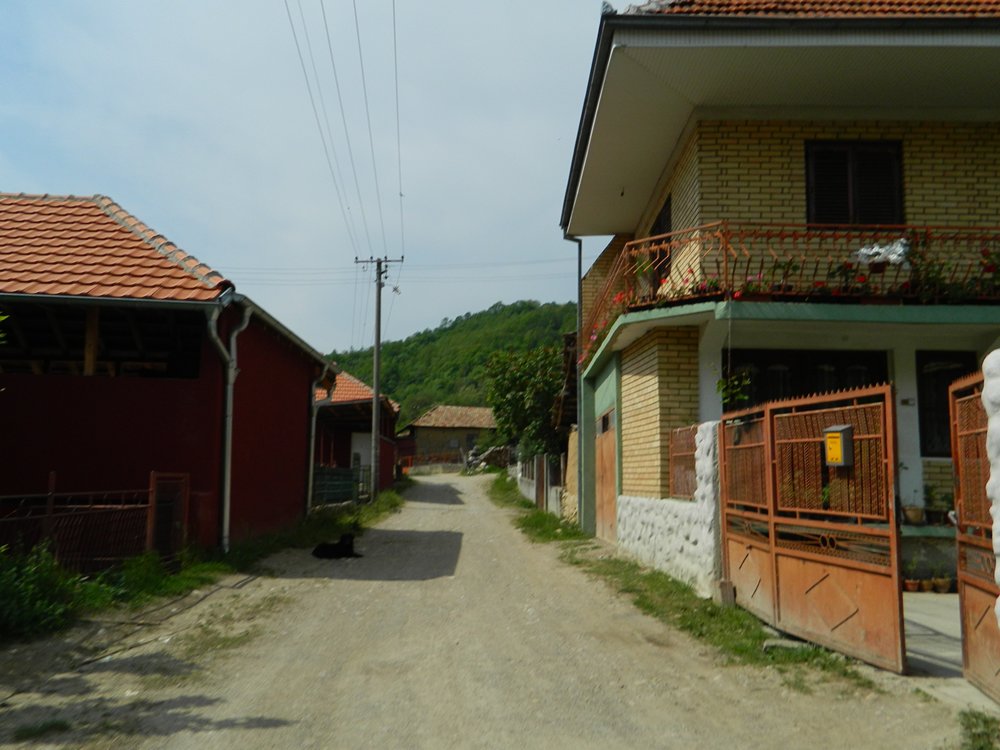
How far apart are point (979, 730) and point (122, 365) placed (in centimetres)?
1226

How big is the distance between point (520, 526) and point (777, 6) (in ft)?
41.0

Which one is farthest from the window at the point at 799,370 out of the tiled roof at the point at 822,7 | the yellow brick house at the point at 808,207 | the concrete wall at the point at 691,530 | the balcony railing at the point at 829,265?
the tiled roof at the point at 822,7

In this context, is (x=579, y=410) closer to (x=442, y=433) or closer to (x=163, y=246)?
(x=163, y=246)

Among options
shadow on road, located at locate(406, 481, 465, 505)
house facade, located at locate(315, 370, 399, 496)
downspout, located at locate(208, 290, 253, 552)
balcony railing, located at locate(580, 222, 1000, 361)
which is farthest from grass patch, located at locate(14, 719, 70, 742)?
shadow on road, located at locate(406, 481, 465, 505)

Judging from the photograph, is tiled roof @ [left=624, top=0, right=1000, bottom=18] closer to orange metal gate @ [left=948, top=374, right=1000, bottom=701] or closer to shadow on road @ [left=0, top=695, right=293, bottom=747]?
orange metal gate @ [left=948, top=374, right=1000, bottom=701]

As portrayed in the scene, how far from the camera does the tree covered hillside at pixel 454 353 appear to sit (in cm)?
9206

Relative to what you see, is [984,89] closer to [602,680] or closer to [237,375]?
[602,680]

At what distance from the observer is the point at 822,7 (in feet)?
34.7

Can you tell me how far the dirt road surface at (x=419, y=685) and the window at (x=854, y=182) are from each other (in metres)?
6.00

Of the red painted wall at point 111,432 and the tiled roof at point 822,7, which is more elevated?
the tiled roof at point 822,7

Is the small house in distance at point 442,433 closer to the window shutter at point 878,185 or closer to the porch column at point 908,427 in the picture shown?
the window shutter at point 878,185

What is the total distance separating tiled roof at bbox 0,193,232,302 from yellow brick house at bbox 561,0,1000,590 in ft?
19.2

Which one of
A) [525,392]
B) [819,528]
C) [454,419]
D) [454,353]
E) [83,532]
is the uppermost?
[454,353]

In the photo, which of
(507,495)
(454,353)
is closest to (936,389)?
(507,495)
